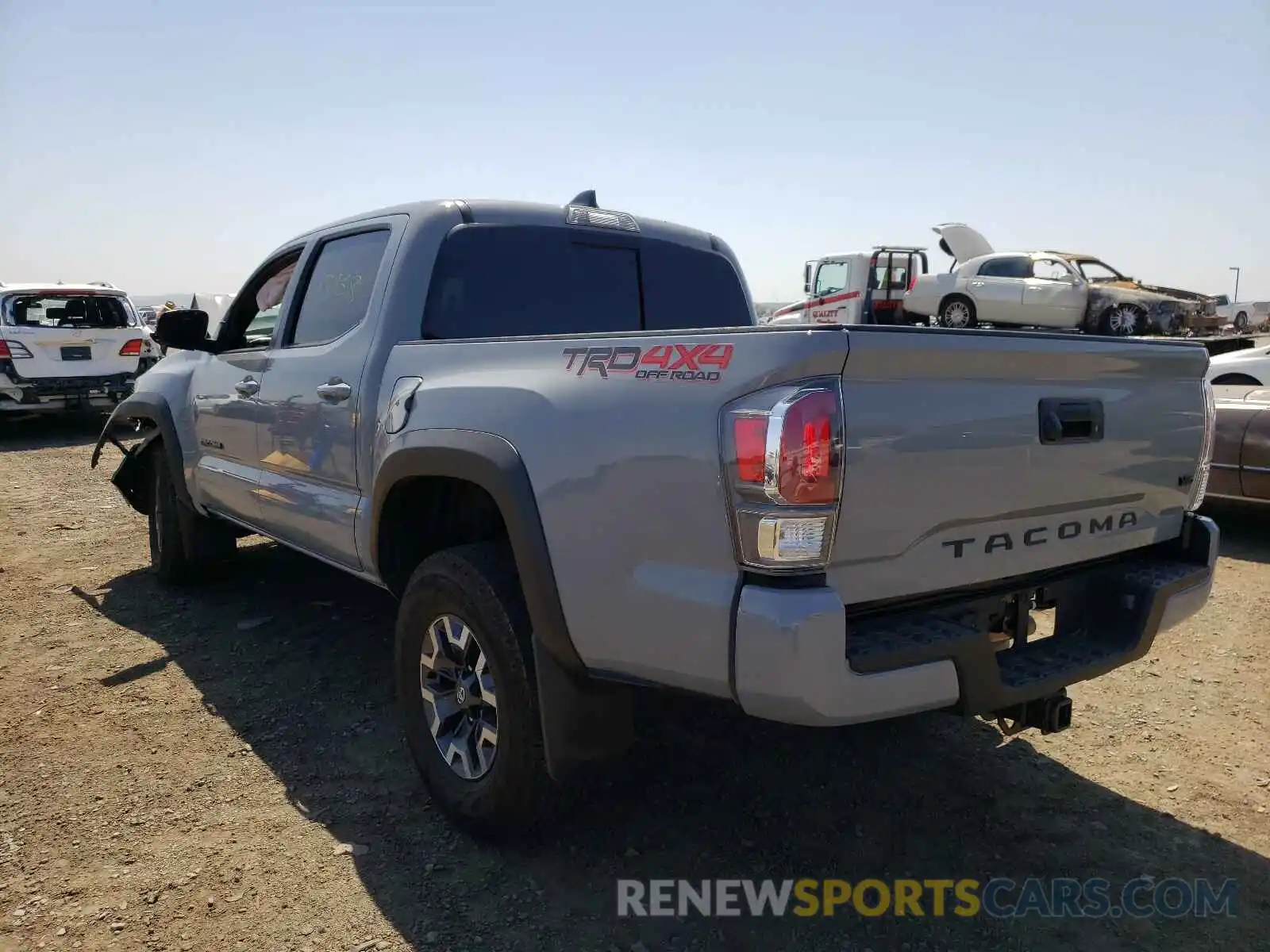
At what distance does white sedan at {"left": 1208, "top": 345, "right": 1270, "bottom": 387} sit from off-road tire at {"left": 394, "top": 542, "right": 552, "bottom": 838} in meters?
8.03

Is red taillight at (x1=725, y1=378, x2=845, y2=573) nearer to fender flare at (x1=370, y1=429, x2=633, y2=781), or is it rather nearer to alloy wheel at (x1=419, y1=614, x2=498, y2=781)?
fender flare at (x1=370, y1=429, x2=633, y2=781)

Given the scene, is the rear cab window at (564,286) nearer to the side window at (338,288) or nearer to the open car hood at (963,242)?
the side window at (338,288)

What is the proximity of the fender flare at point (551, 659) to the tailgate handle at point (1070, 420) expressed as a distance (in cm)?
133

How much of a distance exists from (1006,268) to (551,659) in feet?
60.4

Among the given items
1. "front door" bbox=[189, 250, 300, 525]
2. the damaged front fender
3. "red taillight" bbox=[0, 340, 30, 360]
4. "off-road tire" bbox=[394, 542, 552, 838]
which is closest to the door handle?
"front door" bbox=[189, 250, 300, 525]

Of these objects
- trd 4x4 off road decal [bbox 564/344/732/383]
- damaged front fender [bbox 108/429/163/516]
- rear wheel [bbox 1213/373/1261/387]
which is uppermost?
trd 4x4 off road decal [bbox 564/344/732/383]

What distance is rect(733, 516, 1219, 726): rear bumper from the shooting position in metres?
1.94

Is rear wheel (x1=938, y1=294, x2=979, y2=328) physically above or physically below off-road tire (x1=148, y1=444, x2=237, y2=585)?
above

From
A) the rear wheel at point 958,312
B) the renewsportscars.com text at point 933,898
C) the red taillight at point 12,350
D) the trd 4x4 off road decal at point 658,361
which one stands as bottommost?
the renewsportscars.com text at point 933,898

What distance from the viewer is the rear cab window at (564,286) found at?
11.1 feet

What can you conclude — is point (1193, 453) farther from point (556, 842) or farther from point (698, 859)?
point (556, 842)

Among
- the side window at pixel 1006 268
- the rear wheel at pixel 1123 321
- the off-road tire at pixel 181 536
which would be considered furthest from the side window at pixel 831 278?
the off-road tire at pixel 181 536

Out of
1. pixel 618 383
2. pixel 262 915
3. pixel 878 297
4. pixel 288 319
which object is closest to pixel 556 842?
pixel 262 915

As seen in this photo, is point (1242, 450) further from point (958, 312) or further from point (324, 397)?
point (958, 312)
